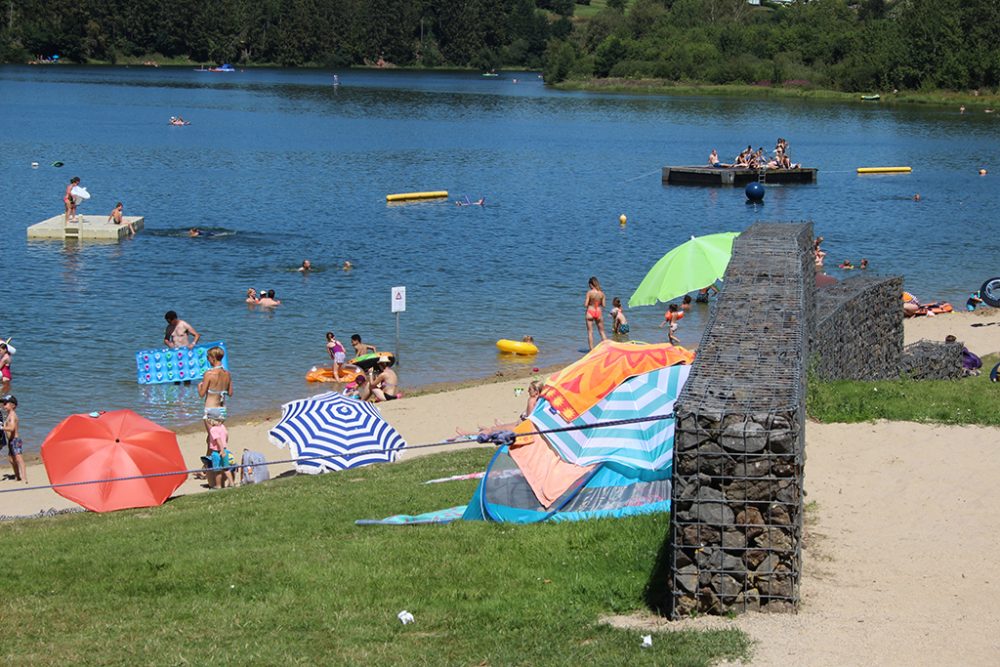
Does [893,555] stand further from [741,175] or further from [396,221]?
[741,175]

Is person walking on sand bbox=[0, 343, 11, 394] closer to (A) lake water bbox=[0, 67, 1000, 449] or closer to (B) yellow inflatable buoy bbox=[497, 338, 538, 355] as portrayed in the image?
(A) lake water bbox=[0, 67, 1000, 449]

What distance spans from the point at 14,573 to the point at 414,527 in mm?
3317

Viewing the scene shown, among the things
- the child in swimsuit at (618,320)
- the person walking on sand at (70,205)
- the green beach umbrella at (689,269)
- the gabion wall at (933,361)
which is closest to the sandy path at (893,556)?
the gabion wall at (933,361)

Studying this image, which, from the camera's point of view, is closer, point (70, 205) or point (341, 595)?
point (341, 595)

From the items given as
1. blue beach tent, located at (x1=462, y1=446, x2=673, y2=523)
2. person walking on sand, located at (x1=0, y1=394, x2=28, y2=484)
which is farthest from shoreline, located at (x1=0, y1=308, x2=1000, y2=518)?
blue beach tent, located at (x1=462, y1=446, x2=673, y2=523)

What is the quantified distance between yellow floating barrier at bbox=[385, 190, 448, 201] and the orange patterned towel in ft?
145

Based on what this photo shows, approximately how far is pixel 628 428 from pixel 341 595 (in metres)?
3.03

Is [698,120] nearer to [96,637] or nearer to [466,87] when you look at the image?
[466,87]

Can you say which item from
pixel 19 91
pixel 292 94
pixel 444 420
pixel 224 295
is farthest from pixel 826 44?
pixel 444 420

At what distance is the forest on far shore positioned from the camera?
425 feet

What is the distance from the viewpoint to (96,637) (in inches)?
356

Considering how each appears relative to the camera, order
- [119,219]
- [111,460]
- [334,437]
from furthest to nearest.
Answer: [119,219] → [334,437] → [111,460]

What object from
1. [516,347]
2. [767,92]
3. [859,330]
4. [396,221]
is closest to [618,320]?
[516,347]

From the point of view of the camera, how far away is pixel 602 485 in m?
11.0
